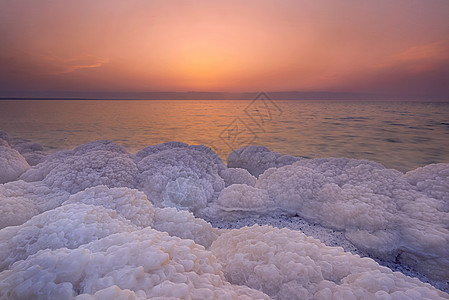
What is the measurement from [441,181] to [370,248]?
125 centimetres

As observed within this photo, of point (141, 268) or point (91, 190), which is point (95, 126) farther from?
point (141, 268)

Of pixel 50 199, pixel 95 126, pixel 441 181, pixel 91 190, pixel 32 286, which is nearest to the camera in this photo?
pixel 32 286

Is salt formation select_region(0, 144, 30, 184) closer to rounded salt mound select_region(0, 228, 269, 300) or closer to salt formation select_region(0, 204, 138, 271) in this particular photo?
salt formation select_region(0, 204, 138, 271)

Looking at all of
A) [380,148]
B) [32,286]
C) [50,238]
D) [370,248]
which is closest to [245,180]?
[370,248]

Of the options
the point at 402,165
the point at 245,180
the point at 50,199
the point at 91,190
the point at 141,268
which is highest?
the point at 141,268

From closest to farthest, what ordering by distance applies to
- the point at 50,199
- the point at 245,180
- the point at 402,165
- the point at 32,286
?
the point at 32,286 < the point at 50,199 < the point at 245,180 < the point at 402,165

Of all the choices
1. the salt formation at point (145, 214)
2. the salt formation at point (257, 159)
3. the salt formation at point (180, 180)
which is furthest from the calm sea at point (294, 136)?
the salt formation at point (145, 214)

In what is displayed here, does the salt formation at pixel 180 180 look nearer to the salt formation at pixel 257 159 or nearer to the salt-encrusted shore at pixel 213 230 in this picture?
the salt-encrusted shore at pixel 213 230

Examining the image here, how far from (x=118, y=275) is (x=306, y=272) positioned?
877mm

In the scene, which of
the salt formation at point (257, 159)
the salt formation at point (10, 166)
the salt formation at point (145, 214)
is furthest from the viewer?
the salt formation at point (257, 159)

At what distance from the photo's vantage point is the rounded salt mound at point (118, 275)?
31.2 inches

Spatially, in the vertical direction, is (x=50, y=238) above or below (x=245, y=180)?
above

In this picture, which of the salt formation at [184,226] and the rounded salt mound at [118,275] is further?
the salt formation at [184,226]

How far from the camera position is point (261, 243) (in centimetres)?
142
